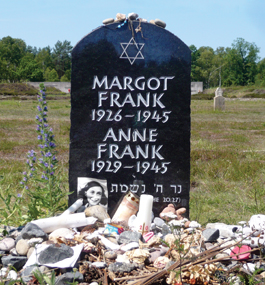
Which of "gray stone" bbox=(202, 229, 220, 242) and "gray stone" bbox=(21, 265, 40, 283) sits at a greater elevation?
"gray stone" bbox=(202, 229, 220, 242)

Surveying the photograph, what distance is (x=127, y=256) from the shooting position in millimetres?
3193

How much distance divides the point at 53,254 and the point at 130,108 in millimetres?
1902

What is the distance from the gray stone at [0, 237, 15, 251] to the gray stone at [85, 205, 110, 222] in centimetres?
96

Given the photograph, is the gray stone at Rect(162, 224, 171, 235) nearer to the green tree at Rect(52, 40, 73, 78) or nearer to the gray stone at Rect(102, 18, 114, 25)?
the gray stone at Rect(102, 18, 114, 25)

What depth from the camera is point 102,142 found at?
14.5ft

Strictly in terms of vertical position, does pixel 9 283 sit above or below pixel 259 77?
below

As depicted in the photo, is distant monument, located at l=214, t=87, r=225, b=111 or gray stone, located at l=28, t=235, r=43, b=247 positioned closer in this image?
gray stone, located at l=28, t=235, r=43, b=247

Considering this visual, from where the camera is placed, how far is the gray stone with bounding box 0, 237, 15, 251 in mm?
3430

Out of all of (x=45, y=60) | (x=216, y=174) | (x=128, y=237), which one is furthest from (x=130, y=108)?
(x=45, y=60)

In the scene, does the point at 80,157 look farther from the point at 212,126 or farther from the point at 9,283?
the point at 212,126

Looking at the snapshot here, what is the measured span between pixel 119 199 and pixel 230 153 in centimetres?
436

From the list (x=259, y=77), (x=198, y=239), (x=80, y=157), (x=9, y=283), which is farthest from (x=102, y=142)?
(x=259, y=77)

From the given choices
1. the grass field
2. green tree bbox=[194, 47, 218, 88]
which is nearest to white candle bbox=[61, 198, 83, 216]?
the grass field

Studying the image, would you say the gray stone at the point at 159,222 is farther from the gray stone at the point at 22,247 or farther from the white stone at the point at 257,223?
the gray stone at the point at 22,247
